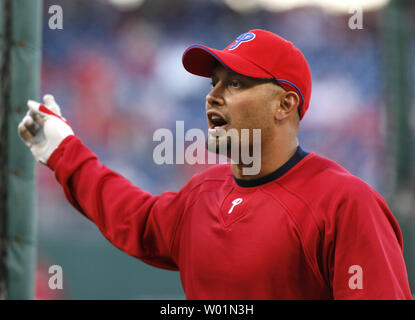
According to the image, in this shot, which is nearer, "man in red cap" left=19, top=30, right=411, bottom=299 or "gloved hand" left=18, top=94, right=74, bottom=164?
"man in red cap" left=19, top=30, right=411, bottom=299

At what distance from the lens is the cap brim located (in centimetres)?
134

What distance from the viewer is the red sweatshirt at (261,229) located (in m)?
1.17

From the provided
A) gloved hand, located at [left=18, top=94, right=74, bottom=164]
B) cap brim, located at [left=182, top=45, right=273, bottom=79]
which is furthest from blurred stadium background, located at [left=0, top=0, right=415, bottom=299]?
cap brim, located at [left=182, top=45, right=273, bottom=79]

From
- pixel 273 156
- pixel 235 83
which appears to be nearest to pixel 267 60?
Answer: pixel 235 83

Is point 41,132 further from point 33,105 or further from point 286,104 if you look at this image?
point 286,104

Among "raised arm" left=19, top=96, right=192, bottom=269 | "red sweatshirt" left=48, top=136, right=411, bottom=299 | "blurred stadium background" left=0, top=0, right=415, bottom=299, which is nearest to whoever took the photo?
A: "red sweatshirt" left=48, top=136, right=411, bottom=299

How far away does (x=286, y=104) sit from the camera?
139 cm

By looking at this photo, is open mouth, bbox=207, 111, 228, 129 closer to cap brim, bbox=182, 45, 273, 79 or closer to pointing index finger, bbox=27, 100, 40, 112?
cap brim, bbox=182, 45, 273, 79

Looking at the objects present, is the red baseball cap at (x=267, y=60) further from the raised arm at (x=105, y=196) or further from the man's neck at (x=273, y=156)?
the raised arm at (x=105, y=196)

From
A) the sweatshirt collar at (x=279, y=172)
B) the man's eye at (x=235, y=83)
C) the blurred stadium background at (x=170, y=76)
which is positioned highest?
the blurred stadium background at (x=170, y=76)

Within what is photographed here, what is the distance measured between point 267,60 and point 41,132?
670 millimetres

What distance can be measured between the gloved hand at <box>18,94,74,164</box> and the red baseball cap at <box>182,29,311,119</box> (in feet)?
1.43

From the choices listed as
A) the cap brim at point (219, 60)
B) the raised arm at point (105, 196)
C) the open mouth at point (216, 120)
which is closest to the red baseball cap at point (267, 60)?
the cap brim at point (219, 60)
